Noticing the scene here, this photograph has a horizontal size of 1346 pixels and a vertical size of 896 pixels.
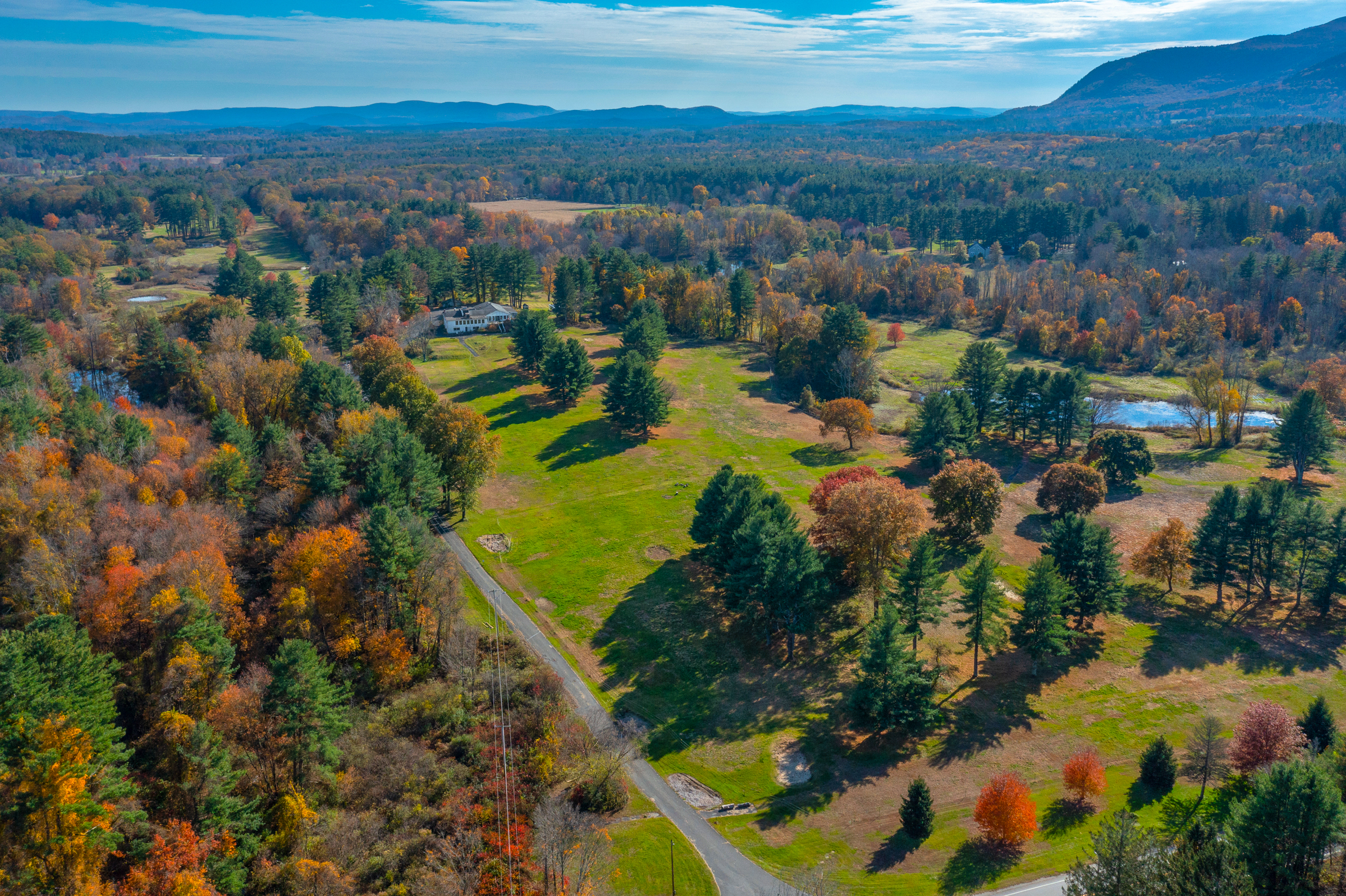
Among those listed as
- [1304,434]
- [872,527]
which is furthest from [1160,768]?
[1304,434]

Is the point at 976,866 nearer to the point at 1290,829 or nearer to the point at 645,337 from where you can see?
the point at 1290,829

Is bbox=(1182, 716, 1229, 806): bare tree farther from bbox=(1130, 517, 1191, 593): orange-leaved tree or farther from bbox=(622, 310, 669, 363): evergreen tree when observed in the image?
bbox=(622, 310, 669, 363): evergreen tree

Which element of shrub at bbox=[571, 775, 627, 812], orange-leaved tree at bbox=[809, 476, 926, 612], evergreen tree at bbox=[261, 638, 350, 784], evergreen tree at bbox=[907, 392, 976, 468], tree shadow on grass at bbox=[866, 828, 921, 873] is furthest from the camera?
evergreen tree at bbox=[907, 392, 976, 468]

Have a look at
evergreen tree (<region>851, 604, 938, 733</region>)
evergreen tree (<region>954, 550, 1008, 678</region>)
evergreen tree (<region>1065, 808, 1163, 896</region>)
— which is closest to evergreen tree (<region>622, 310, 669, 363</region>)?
evergreen tree (<region>954, 550, 1008, 678</region>)

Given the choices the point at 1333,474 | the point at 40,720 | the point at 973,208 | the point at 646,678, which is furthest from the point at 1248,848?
the point at 973,208

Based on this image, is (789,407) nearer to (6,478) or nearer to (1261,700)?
(1261,700)

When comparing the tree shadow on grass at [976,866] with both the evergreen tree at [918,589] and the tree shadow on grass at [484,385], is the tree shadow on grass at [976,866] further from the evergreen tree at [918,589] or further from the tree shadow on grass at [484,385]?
the tree shadow on grass at [484,385]

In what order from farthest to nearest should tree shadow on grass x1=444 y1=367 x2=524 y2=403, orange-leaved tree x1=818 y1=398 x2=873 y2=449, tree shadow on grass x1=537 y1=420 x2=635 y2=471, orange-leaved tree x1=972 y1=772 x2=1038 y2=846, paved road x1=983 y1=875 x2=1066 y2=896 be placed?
tree shadow on grass x1=444 y1=367 x2=524 y2=403, orange-leaved tree x1=818 y1=398 x2=873 y2=449, tree shadow on grass x1=537 y1=420 x2=635 y2=471, orange-leaved tree x1=972 y1=772 x2=1038 y2=846, paved road x1=983 y1=875 x2=1066 y2=896
